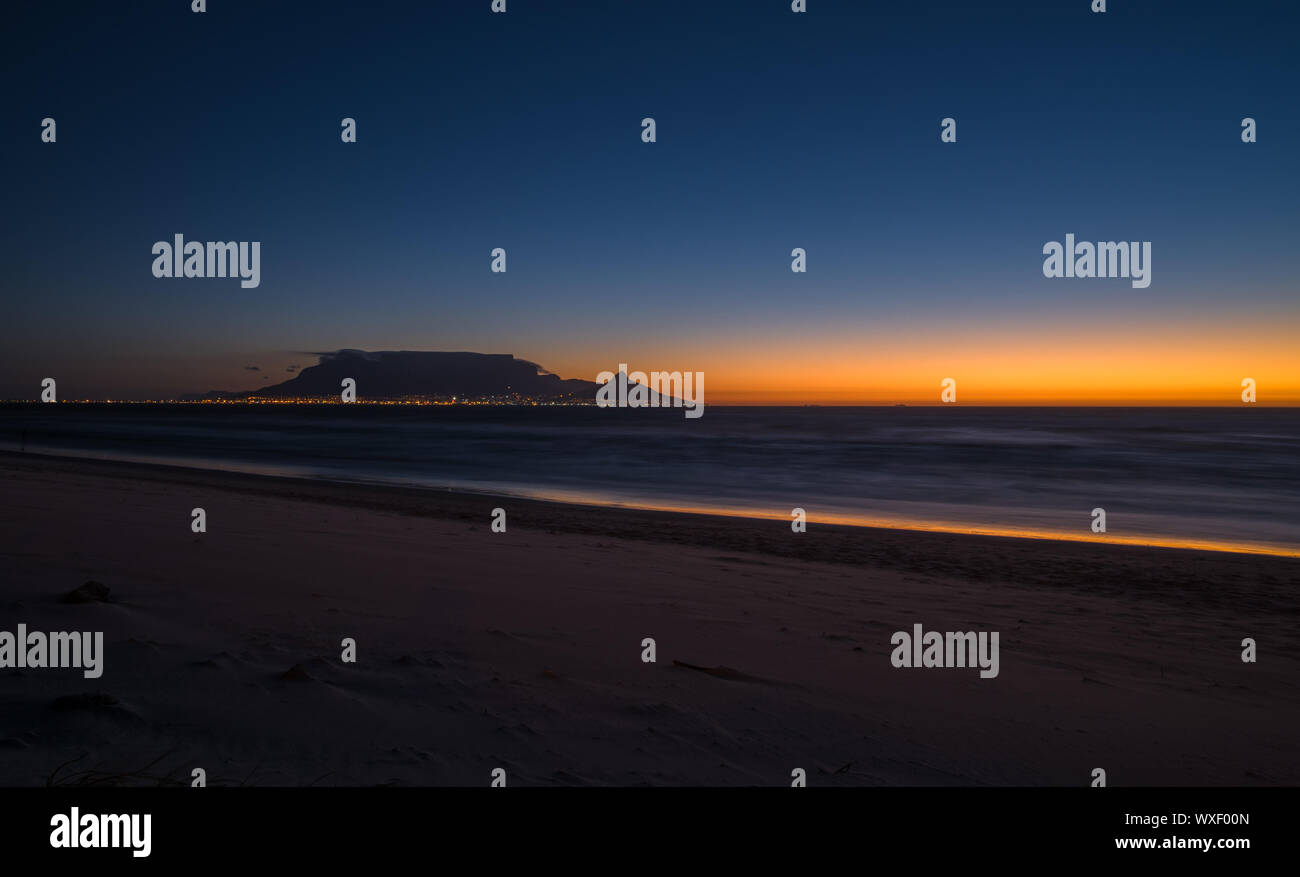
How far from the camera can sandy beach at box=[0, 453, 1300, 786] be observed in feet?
11.2

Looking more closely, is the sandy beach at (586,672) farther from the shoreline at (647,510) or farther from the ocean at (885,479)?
the ocean at (885,479)

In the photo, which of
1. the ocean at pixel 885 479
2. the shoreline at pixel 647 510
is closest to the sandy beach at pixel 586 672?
the shoreline at pixel 647 510

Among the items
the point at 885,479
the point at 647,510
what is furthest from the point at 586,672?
the point at 885,479

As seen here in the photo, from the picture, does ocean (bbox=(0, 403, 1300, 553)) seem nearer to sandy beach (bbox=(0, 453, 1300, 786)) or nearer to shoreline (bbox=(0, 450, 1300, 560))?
shoreline (bbox=(0, 450, 1300, 560))

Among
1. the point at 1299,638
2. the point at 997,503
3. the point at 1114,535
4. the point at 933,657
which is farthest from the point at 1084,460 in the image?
the point at 933,657

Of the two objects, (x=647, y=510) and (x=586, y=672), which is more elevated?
(x=586, y=672)

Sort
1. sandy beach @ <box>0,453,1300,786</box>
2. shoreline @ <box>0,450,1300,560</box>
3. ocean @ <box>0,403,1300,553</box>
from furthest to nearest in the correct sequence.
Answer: ocean @ <box>0,403,1300,553</box>
shoreline @ <box>0,450,1300,560</box>
sandy beach @ <box>0,453,1300,786</box>

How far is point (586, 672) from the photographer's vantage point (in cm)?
483

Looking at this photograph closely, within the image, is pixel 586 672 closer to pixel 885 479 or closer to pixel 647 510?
pixel 647 510

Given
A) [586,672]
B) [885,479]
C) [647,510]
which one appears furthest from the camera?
[885,479]

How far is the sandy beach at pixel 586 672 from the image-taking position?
11.2 ft

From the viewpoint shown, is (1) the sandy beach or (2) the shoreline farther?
(2) the shoreline

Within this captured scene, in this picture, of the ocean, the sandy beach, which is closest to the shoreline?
the ocean
